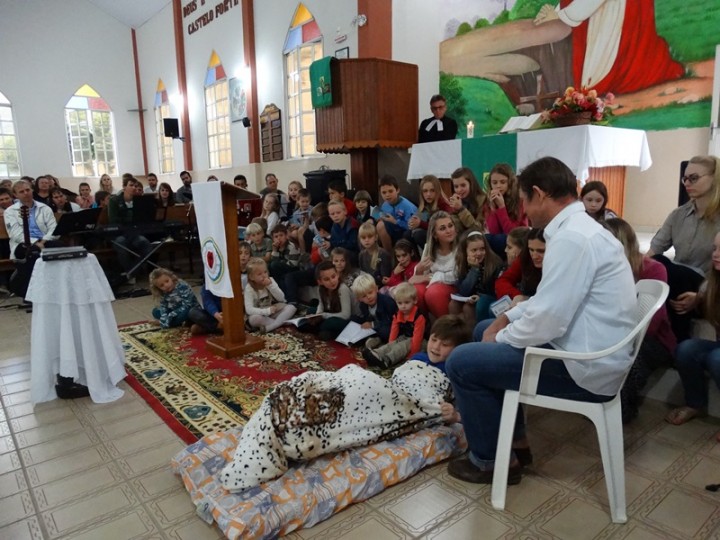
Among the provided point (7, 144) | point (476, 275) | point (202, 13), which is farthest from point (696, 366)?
point (7, 144)

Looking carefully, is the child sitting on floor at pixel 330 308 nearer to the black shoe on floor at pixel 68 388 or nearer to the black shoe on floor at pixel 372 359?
the black shoe on floor at pixel 372 359

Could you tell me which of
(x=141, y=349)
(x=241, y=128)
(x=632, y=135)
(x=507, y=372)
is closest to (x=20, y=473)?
(x=141, y=349)

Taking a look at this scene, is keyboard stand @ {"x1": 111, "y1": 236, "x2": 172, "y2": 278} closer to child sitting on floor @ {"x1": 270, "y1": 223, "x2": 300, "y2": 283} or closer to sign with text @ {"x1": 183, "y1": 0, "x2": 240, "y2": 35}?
child sitting on floor @ {"x1": 270, "y1": 223, "x2": 300, "y2": 283}

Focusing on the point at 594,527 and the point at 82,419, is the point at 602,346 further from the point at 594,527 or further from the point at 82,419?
the point at 82,419

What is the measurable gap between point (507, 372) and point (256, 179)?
27.8 feet

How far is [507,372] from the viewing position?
5.77 ft

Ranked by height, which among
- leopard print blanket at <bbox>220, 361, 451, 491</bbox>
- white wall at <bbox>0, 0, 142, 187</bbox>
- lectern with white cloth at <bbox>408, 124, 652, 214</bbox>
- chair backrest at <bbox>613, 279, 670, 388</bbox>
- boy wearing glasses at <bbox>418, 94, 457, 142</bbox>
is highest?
white wall at <bbox>0, 0, 142, 187</bbox>

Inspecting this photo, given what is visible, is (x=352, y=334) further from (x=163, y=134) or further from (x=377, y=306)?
(x=163, y=134)

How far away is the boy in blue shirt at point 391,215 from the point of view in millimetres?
4316

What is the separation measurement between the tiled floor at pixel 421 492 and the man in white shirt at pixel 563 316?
1.09 feet

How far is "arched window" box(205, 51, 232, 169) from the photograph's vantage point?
1048 cm

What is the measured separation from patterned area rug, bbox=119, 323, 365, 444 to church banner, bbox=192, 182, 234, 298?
0.50 metres

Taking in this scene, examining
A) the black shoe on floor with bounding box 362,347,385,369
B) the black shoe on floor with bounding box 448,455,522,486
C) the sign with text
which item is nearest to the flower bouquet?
the black shoe on floor with bounding box 362,347,385,369

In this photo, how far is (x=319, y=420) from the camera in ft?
6.43
